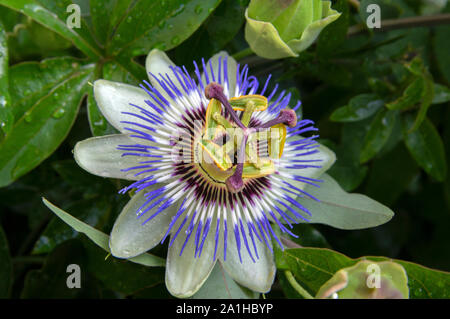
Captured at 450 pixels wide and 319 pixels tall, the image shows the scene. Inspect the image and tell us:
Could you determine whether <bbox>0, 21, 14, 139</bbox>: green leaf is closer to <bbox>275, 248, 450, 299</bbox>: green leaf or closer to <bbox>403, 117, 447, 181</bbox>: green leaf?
<bbox>275, 248, 450, 299</bbox>: green leaf

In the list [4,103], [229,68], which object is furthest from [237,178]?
[4,103]

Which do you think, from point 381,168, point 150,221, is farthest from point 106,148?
point 381,168

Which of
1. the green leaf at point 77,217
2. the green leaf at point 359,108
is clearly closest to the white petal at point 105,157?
the green leaf at point 77,217

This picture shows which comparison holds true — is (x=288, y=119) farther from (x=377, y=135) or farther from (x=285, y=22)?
(x=377, y=135)

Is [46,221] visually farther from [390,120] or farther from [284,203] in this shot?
[390,120]

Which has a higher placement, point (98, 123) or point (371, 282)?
point (98, 123)

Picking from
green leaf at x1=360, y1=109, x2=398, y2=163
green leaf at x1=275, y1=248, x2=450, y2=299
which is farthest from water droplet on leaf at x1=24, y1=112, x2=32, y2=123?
green leaf at x1=360, y1=109, x2=398, y2=163
